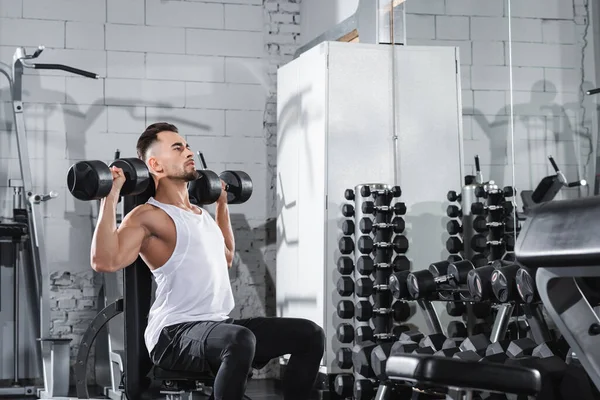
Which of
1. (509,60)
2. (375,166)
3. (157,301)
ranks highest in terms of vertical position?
(509,60)

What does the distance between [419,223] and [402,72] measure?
35.3 inches

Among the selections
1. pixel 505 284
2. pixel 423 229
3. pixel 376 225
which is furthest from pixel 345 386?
pixel 505 284

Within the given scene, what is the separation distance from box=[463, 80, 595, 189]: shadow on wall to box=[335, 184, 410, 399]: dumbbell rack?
1.94 feet

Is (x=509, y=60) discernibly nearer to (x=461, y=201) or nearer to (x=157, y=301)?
(x=461, y=201)

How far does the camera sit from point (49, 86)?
6.17m

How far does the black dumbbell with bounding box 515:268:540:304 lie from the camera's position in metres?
3.41

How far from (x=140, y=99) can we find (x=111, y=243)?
3338 millimetres

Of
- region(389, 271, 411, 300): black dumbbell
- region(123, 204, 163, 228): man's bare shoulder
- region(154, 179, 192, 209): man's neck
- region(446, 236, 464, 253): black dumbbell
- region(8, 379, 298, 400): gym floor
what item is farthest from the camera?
region(8, 379, 298, 400): gym floor

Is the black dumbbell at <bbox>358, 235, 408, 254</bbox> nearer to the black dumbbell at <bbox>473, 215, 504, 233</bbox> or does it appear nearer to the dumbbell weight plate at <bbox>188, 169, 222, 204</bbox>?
the black dumbbell at <bbox>473, 215, 504, 233</bbox>

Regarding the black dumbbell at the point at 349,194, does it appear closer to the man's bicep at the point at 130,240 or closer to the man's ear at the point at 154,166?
the man's ear at the point at 154,166

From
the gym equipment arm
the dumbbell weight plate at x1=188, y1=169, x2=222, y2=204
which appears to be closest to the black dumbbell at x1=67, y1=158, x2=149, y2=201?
the dumbbell weight plate at x1=188, y1=169, x2=222, y2=204

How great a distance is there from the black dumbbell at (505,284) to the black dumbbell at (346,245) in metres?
1.32

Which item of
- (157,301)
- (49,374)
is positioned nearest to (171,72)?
(49,374)

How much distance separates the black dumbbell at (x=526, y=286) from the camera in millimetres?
3414
